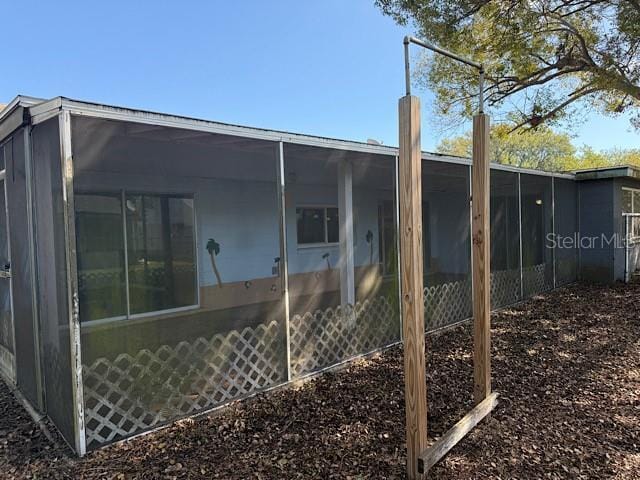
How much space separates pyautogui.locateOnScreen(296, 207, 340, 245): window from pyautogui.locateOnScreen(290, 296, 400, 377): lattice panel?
12.4 ft

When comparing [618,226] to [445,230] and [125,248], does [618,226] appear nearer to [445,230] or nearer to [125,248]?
[445,230]

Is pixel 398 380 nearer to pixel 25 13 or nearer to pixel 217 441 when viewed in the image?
pixel 217 441

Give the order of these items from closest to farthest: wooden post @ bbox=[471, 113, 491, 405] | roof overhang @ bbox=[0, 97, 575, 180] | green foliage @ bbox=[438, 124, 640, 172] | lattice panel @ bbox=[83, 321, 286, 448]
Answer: roof overhang @ bbox=[0, 97, 575, 180]
lattice panel @ bbox=[83, 321, 286, 448]
wooden post @ bbox=[471, 113, 491, 405]
green foliage @ bbox=[438, 124, 640, 172]

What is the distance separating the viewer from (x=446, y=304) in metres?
5.63

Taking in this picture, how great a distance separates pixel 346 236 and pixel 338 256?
4.10 metres

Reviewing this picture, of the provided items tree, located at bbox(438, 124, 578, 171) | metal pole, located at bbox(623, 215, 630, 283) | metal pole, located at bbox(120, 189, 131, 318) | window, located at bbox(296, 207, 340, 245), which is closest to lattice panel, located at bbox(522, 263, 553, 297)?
metal pole, located at bbox(623, 215, 630, 283)

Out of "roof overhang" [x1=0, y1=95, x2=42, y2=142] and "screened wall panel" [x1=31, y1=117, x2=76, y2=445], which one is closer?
"screened wall panel" [x1=31, y1=117, x2=76, y2=445]

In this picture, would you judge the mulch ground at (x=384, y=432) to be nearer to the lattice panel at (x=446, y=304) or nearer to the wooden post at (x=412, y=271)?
the wooden post at (x=412, y=271)

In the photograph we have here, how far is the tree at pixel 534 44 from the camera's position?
23.7ft

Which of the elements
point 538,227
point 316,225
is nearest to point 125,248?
point 316,225

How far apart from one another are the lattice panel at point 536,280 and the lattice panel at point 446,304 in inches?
82.4

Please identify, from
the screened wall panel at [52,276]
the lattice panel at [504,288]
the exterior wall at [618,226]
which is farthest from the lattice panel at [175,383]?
the exterior wall at [618,226]

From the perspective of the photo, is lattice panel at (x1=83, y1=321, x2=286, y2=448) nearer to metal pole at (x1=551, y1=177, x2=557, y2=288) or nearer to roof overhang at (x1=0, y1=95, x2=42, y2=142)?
roof overhang at (x1=0, y1=95, x2=42, y2=142)

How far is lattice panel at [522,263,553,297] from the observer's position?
297 inches
